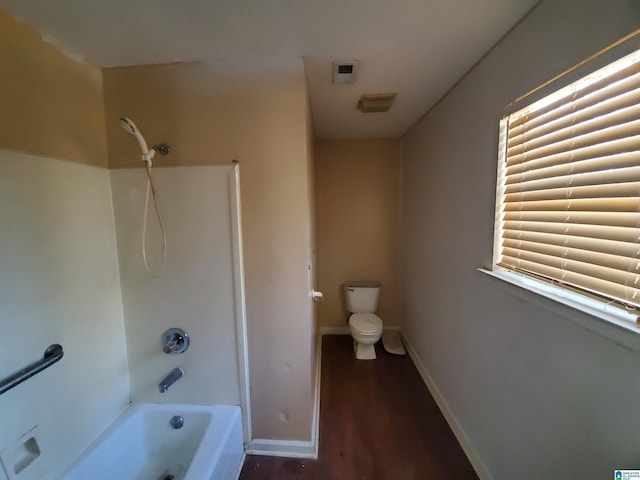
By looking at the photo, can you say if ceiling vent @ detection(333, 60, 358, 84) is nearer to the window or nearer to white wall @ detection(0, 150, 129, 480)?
the window

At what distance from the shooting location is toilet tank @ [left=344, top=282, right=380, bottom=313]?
2900 millimetres

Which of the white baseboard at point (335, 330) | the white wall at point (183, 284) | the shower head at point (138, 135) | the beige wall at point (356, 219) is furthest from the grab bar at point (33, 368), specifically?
the white baseboard at point (335, 330)

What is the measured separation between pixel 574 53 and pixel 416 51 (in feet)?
2.23

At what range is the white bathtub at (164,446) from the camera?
50.1 inches

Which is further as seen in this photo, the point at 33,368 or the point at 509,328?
the point at 509,328

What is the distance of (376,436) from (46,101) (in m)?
2.65

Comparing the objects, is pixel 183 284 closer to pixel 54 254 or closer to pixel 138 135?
pixel 54 254

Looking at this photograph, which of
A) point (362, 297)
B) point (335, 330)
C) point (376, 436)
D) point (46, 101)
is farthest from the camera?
point (335, 330)

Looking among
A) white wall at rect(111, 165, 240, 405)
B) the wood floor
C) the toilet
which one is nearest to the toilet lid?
the toilet

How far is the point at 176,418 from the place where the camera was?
1.57m

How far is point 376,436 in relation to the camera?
1.74 m

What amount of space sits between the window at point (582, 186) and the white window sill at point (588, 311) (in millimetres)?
25

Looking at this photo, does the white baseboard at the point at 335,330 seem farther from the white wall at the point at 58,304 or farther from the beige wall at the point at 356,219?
the white wall at the point at 58,304

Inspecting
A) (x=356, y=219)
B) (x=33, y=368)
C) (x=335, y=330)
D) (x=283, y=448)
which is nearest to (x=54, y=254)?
(x=33, y=368)
